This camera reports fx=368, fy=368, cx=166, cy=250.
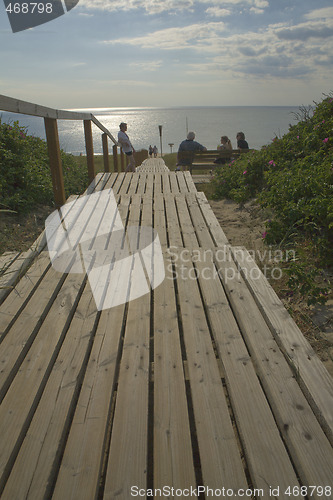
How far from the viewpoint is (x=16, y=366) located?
1.77 meters

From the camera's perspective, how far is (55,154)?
425 cm

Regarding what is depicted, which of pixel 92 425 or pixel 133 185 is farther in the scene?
pixel 133 185

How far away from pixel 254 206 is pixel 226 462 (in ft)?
15.0

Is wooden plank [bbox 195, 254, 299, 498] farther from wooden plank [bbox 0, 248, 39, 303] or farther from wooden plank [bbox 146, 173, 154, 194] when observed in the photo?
wooden plank [bbox 146, 173, 154, 194]

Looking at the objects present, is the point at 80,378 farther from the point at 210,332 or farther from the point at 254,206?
the point at 254,206

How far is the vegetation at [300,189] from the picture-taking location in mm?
3287

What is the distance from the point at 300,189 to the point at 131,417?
325 cm

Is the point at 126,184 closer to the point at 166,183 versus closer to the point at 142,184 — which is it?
the point at 142,184

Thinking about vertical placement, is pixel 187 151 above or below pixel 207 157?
above

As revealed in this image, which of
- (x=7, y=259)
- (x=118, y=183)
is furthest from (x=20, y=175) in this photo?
(x=7, y=259)

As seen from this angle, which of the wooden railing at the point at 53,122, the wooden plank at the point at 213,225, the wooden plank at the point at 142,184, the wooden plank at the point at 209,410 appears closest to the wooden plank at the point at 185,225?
the wooden plank at the point at 213,225

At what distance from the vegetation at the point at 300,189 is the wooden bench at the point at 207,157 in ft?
9.05

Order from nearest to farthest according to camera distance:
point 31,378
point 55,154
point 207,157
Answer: point 31,378 < point 55,154 < point 207,157

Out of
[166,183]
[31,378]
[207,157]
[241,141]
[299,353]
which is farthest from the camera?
[241,141]
